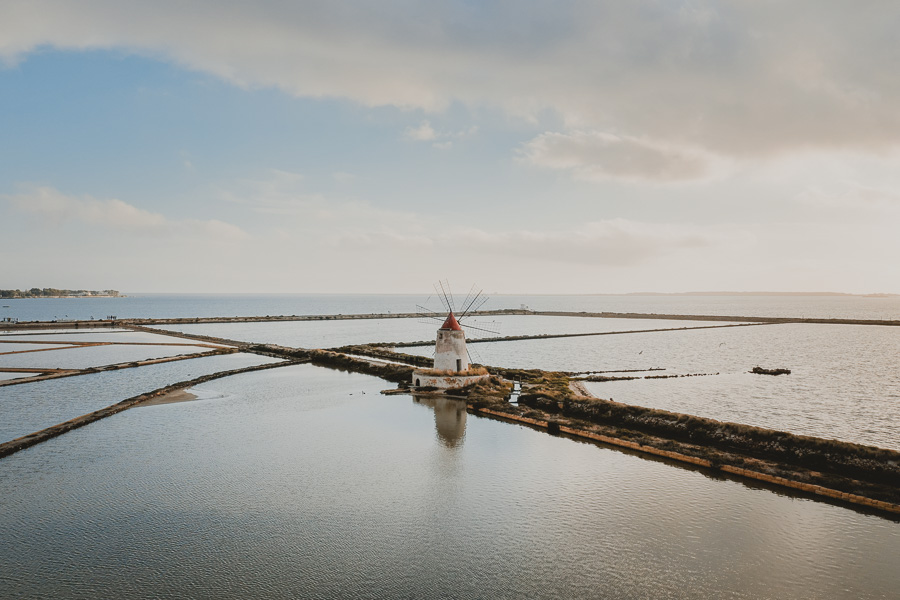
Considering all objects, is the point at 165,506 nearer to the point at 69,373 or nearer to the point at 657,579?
the point at 657,579

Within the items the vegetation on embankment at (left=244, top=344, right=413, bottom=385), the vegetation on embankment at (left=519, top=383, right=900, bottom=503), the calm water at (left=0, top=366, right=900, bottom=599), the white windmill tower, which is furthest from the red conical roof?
the calm water at (left=0, top=366, right=900, bottom=599)

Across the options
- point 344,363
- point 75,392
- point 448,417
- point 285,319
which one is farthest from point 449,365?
point 285,319

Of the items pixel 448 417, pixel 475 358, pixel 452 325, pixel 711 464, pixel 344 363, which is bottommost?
pixel 448 417

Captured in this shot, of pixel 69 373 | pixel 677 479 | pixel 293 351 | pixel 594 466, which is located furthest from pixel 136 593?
pixel 293 351

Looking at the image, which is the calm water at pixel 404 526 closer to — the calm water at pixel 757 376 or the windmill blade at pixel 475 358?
the calm water at pixel 757 376

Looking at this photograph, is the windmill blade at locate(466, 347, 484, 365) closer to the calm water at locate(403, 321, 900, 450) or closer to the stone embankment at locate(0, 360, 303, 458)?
the calm water at locate(403, 321, 900, 450)

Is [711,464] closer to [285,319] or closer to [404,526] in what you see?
[404,526]
